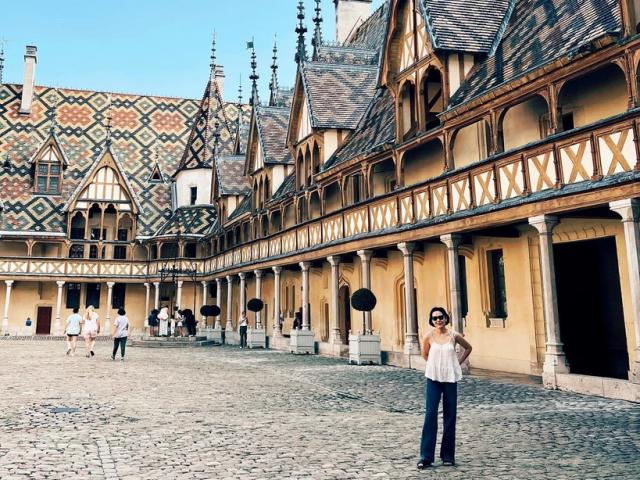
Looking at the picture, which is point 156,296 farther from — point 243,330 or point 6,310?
point 243,330

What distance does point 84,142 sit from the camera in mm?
48375

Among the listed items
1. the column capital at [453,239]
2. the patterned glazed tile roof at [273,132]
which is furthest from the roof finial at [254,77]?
the column capital at [453,239]

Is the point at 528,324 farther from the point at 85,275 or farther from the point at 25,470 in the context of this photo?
the point at 85,275

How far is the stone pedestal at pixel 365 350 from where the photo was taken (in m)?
17.2

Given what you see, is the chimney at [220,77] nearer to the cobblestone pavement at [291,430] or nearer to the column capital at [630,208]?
the cobblestone pavement at [291,430]

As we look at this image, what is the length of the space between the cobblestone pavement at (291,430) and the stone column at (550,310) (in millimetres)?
573

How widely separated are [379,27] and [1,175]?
103 feet

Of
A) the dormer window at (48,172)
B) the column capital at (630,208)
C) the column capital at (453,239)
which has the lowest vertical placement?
the column capital at (630,208)

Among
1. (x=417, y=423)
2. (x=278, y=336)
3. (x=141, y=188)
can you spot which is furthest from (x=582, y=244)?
(x=141, y=188)

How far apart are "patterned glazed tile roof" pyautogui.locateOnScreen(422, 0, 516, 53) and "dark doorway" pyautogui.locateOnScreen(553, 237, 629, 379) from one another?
606 cm

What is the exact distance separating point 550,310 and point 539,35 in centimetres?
687

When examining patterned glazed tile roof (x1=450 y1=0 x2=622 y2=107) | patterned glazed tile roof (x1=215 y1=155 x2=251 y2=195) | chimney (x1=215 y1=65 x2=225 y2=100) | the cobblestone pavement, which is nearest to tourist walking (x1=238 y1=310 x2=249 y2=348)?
patterned glazed tile roof (x1=215 y1=155 x2=251 y2=195)

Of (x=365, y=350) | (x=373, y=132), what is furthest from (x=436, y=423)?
(x=373, y=132)

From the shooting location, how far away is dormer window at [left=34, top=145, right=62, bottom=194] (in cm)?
4425
